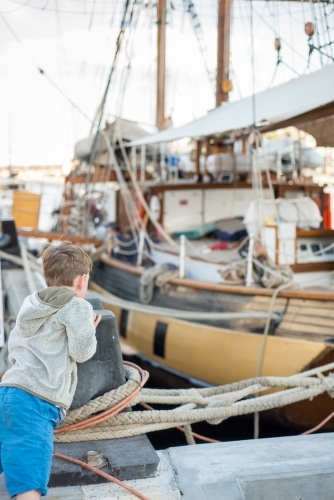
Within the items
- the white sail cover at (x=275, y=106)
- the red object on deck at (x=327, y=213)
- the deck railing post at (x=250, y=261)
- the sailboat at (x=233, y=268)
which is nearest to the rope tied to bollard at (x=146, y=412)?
the sailboat at (x=233, y=268)

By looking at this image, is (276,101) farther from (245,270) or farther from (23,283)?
(23,283)

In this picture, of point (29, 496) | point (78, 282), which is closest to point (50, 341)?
point (78, 282)

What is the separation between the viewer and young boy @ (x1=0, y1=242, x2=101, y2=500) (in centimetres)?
204

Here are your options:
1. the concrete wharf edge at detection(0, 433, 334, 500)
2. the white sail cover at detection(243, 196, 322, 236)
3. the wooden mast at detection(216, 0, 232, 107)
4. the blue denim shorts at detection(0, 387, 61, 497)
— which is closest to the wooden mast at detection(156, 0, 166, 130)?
the wooden mast at detection(216, 0, 232, 107)

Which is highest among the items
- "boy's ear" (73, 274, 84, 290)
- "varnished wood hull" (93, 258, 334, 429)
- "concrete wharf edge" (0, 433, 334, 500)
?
"boy's ear" (73, 274, 84, 290)

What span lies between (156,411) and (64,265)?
1.17m

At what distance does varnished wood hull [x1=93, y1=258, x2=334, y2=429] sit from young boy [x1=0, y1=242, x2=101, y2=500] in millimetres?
Result: 3995

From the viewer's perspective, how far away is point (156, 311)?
6301 millimetres

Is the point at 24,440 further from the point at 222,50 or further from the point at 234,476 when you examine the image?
the point at 222,50

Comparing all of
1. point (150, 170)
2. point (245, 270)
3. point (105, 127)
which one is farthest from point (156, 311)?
point (150, 170)

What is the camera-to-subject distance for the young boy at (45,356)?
6.70ft

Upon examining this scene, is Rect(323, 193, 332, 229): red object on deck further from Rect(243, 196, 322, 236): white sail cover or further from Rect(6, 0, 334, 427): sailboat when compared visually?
Rect(243, 196, 322, 236): white sail cover

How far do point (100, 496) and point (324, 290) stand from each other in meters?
4.25

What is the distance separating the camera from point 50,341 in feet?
7.02
